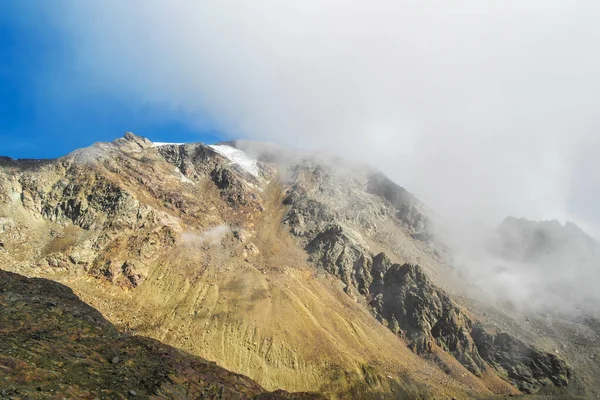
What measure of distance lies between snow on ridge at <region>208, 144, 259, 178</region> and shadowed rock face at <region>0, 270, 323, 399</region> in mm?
124435

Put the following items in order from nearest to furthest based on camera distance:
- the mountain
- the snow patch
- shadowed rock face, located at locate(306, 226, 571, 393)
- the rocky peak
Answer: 1. the mountain
2. shadowed rock face, located at locate(306, 226, 571, 393)
3. the snow patch
4. the rocky peak

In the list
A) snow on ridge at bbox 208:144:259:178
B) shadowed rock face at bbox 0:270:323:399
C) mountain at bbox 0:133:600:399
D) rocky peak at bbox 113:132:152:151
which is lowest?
shadowed rock face at bbox 0:270:323:399

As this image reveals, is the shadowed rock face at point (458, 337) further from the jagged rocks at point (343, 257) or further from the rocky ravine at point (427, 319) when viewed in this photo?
the jagged rocks at point (343, 257)

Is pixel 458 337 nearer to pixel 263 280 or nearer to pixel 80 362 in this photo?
pixel 263 280

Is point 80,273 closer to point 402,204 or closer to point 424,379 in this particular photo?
point 424,379

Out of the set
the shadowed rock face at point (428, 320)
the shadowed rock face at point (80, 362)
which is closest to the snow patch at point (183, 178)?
the shadowed rock face at point (428, 320)

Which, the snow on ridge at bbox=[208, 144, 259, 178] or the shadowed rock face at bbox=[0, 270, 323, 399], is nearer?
the shadowed rock face at bbox=[0, 270, 323, 399]

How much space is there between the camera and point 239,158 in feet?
564

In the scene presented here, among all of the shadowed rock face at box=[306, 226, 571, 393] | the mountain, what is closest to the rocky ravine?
the shadowed rock face at box=[306, 226, 571, 393]

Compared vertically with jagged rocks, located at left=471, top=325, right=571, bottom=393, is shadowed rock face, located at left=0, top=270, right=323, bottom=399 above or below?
below

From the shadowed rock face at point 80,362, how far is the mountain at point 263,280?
39087mm

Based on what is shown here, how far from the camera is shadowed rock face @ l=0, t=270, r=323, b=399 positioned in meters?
21.4

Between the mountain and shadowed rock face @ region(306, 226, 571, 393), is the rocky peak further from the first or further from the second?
shadowed rock face @ region(306, 226, 571, 393)

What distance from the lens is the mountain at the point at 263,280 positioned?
7606cm
